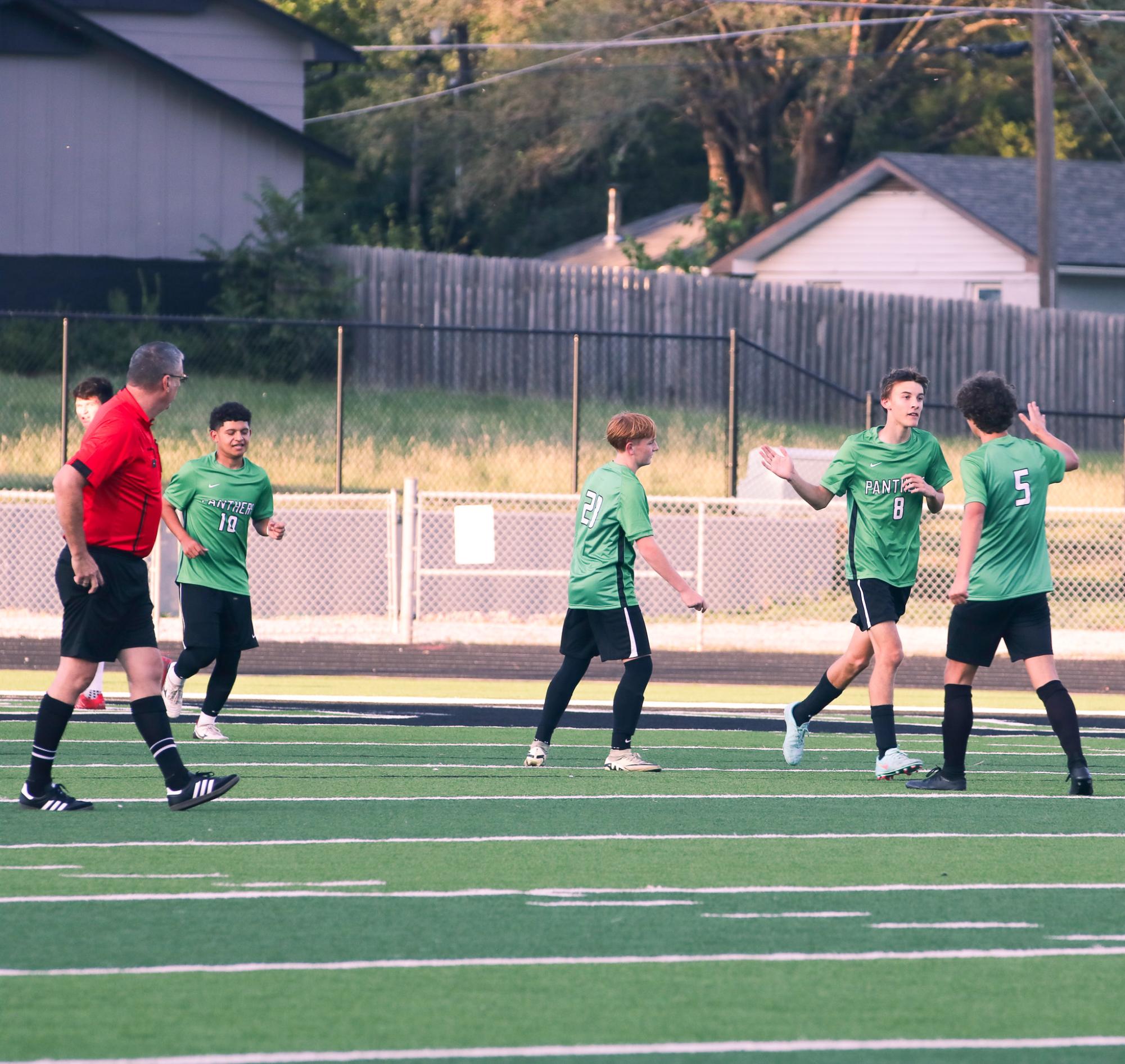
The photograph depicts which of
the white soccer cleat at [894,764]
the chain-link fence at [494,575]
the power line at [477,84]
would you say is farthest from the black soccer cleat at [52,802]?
the power line at [477,84]

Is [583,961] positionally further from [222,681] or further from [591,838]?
[222,681]

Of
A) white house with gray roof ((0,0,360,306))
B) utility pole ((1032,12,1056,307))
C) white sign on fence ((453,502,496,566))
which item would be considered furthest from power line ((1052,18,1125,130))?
white sign on fence ((453,502,496,566))

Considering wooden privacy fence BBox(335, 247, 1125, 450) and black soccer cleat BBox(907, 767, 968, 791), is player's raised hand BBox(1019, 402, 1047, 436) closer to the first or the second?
black soccer cleat BBox(907, 767, 968, 791)

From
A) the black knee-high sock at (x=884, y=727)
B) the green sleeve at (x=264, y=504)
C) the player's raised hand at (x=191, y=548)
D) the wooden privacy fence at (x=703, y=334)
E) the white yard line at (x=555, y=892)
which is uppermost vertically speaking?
the wooden privacy fence at (x=703, y=334)

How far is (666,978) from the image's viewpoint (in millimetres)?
5172

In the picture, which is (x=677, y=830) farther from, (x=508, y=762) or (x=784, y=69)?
(x=784, y=69)

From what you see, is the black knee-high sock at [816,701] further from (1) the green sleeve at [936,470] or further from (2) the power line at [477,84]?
(2) the power line at [477,84]

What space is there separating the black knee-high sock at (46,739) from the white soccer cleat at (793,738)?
3759 millimetres

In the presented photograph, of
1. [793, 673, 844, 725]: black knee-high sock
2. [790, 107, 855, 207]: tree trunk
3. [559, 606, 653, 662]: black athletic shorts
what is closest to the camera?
[559, 606, 653, 662]: black athletic shorts

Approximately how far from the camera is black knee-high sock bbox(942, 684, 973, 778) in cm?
855

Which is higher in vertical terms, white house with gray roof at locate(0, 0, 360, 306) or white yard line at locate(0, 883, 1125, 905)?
white house with gray roof at locate(0, 0, 360, 306)

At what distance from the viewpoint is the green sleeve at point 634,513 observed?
914 centimetres

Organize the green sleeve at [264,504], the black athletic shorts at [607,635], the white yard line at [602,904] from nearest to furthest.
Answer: the white yard line at [602,904]
the black athletic shorts at [607,635]
the green sleeve at [264,504]

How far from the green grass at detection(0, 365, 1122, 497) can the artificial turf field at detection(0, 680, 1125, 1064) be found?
39.9 ft
